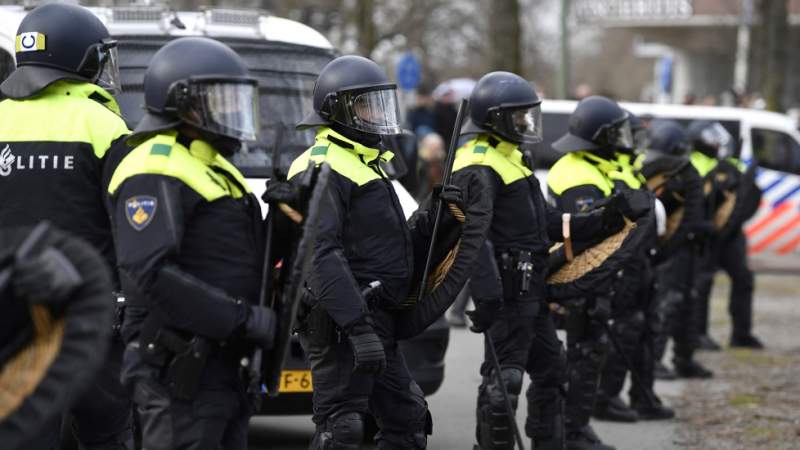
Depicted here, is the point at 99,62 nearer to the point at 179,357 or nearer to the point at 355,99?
the point at 355,99

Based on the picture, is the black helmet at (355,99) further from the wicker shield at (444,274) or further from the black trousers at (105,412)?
the black trousers at (105,412)

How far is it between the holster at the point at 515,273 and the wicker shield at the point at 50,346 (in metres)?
3.73

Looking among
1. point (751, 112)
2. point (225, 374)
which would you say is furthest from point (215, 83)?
point (751, 112)

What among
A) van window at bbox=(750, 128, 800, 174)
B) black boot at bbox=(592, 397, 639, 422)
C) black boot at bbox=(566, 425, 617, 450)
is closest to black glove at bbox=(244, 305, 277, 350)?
black boot at bbox=(566, 425, 617, 450)

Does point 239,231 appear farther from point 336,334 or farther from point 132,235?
point 336,334

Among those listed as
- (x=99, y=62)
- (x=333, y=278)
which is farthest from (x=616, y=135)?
(x=99, y=62)

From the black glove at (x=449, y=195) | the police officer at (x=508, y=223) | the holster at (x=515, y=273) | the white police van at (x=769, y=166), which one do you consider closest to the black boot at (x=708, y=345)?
the police officer at (x=508, y=223)

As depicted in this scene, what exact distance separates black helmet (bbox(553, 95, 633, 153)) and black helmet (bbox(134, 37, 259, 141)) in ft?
11.8

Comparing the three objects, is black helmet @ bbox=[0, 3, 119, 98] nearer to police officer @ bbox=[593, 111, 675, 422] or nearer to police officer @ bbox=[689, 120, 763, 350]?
police officer @ bbox=[593, 111, 675, 422]

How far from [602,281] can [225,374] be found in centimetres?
349

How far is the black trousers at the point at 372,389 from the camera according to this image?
5.73 meters

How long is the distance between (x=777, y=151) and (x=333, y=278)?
1579 centimetres

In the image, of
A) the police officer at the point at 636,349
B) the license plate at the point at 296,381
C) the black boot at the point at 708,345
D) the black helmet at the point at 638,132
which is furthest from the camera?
the black boot at the point at 708,345

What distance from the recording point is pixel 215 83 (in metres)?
4.62
